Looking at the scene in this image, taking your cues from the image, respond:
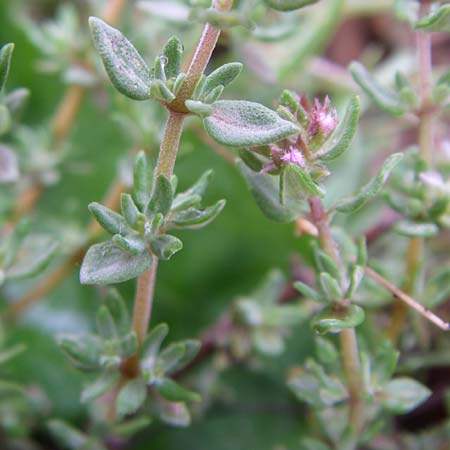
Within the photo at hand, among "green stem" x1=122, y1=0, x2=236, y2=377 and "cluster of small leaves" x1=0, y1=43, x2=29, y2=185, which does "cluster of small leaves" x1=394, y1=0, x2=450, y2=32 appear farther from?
"cluster of small leaves" x1=0, y1=43, x2=29, y2=185

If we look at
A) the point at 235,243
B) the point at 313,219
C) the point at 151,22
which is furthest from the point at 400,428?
the point at 151,22

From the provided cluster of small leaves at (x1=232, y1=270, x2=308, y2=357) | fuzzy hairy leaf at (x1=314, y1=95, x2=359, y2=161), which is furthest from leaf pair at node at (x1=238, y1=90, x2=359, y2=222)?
cluster of small leaves at (x1=232, y1=270, x2=308, y2=357)

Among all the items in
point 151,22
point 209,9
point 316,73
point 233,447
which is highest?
point 209,9

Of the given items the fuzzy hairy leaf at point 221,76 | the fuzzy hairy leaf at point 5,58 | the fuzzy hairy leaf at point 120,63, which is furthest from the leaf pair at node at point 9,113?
the fuzzy hairy leaf at point 221,76

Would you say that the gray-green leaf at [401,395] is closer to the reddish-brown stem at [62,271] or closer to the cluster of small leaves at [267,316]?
the cluster of small leaves at [267,316]

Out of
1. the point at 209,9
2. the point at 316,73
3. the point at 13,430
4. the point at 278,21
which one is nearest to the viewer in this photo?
the point at 209,9

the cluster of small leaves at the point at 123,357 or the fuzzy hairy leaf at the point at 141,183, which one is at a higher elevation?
the fuzzy hairy leaf at the point at 141,183

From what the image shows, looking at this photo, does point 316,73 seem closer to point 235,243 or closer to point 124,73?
point 235,243

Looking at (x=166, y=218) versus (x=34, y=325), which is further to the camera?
(x=34, y=325)
